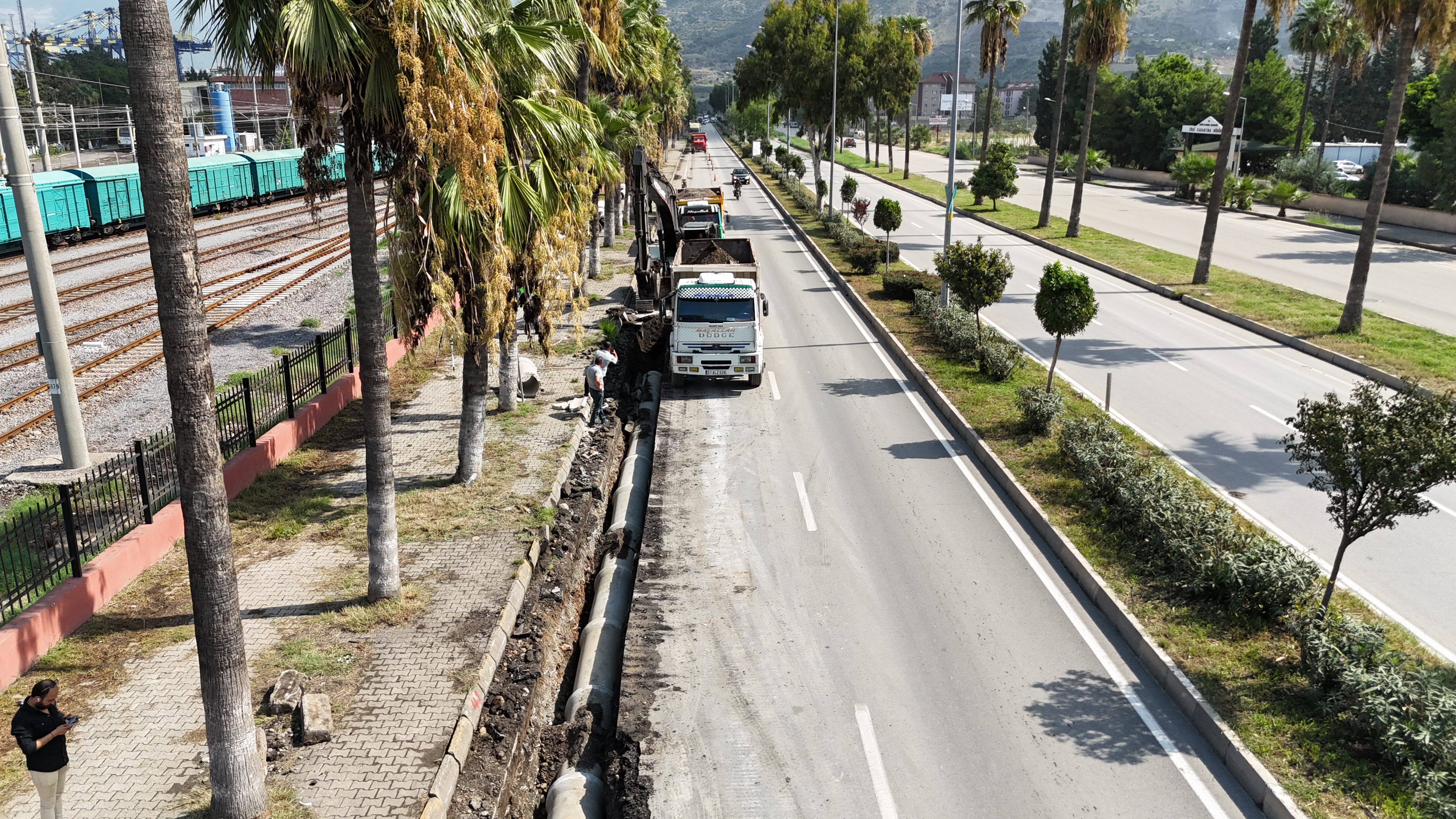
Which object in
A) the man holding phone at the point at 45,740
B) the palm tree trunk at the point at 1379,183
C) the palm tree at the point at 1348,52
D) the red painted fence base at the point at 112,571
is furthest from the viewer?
the palm tree at the point at 1348,52

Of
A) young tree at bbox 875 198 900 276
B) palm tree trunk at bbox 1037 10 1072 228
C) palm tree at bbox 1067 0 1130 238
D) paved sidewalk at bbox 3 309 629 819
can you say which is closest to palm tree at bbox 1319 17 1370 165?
palm tree at bbox 1067 0 1130 238

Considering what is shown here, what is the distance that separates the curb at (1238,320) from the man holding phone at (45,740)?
13.0 metres

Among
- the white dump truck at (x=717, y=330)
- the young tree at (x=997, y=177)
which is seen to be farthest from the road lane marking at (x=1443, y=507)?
the young tree at (x=997, y=177)

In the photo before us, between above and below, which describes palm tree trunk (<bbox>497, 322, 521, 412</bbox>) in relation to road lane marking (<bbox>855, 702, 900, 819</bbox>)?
above

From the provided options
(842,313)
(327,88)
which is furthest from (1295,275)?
(327,88)

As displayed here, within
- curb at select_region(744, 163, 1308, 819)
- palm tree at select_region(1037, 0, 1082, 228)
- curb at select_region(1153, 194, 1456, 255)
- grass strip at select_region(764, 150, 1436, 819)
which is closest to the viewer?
grass strip at select_region(764, 150, 1436, 819)

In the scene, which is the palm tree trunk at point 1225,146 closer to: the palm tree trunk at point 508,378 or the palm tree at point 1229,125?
the palm tree at point 1229,125

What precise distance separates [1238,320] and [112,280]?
3417 centimetres

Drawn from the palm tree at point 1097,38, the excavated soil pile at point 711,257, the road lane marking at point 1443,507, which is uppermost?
the palm tree at point 1097,38

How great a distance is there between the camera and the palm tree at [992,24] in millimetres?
55656

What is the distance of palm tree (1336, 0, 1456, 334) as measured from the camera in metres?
22.3

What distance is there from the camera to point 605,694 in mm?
11188

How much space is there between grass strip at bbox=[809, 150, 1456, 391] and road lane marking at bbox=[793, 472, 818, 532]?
13.9 m

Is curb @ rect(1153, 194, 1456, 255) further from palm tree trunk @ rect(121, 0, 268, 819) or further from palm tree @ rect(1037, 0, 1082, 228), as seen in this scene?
palm tree trunk @ rect(121, 0, 268, 819)
